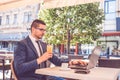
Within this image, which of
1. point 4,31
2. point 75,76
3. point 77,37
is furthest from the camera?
point 4,31

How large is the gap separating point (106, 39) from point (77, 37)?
10.3 m

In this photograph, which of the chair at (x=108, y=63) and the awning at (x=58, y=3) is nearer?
the chair at (x=108, y=63)

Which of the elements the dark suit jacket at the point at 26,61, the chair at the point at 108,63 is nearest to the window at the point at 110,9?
the chair at the point at 108,63

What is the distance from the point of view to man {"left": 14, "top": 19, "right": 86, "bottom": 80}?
10.5 ft

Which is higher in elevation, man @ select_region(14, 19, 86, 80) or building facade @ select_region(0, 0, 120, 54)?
building facade @ select_region(0, 0, 120, 54)

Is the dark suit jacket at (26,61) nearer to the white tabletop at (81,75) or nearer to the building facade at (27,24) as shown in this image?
the white tabletop at (81,75)

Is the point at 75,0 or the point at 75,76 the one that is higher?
the point at 75,0

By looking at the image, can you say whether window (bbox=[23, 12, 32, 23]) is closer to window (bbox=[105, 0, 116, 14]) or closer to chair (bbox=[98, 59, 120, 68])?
window (bbox=[105, 0, 116, 14])

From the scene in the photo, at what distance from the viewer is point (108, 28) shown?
2608 cm

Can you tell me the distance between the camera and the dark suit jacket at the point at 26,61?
10.5 ft

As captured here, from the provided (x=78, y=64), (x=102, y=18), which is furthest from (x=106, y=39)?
→ (x=78, y=64)

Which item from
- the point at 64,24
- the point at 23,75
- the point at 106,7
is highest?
the point at 106,7

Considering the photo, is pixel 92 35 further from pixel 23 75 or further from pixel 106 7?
pixel 23 75

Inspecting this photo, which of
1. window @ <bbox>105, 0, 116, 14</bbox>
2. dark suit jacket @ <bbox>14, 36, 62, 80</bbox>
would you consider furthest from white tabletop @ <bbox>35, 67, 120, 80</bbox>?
window @ <bbox>105, 0, 116, 14</bbox>
